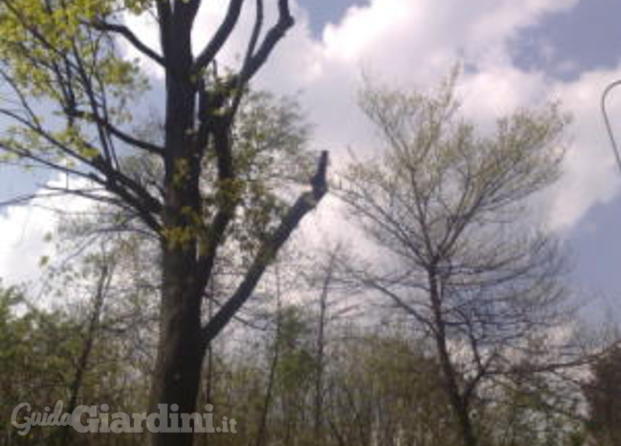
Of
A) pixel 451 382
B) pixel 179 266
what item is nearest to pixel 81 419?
pixel 451 382

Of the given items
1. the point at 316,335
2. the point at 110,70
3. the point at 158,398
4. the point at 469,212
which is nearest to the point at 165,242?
the point at 158,398

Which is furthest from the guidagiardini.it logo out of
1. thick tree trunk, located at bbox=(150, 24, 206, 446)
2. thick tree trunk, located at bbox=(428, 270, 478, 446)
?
thick tree trunk, located at bbox=(150, 24, 206, 446)

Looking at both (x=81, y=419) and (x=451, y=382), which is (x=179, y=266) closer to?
(x=451, y=382)

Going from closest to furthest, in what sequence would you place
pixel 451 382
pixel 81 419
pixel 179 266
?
pixel 179 266, pixel 451 382, pixel 81 419

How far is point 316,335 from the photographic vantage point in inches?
806

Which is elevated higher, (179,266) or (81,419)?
(81,419)

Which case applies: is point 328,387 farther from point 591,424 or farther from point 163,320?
point 163,320

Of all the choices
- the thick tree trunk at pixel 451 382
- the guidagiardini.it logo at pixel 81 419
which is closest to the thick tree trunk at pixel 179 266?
the guidagiardini.it logo at pixel 81 419

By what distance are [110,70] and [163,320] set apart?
8.65 feet

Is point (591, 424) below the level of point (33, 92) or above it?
below

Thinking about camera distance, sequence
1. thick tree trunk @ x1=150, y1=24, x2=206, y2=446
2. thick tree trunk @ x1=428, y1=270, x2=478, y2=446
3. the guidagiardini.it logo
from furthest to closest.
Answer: thick tree trunk @ x1=428, y1=270, x2=478, y2=446, the guidagiardini.it logo, thick tree trunk @ x1=150, y1=24, x2=206, y2=446

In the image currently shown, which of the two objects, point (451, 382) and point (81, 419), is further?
point (81, 419)

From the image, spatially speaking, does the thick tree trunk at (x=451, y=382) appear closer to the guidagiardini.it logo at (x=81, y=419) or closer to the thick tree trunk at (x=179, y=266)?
the guidagiardini.it logo at (x=81, y=419)

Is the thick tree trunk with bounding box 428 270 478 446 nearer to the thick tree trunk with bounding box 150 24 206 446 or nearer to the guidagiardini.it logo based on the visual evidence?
the guidagiardini.it logo
